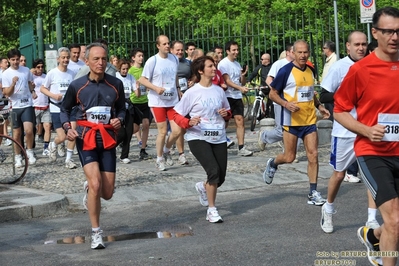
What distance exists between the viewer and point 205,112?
1024 cm

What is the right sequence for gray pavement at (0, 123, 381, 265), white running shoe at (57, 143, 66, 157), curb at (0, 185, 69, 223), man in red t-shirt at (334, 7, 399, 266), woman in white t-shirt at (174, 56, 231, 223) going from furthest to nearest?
white running shoe at (57, 143, 66, 157) < curb at (0, 185, 69, 223) < woman in white t-shirt at (174, 56, 231, 223) < gray pavement at (0, 123, 381, 265) < man in red t-shirt at (334, 7, 399, 266)

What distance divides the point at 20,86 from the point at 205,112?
6347mm

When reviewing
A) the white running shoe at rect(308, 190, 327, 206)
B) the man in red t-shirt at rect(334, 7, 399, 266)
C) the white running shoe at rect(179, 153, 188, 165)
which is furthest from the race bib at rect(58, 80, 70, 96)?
the man in red t-shirt at rect(334, 7, 399, 266)

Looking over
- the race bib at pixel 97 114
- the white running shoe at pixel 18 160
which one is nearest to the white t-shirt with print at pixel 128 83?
the white running shoe at pixel 18 160

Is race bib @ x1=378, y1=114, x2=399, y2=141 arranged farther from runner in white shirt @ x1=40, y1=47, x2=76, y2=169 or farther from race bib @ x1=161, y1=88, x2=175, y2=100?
runner in white shirt @ x1=40, y1=47, x2=76, y2=169

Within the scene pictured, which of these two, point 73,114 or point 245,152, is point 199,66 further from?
point 245,152

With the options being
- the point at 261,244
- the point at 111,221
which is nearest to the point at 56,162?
the point at 111,221

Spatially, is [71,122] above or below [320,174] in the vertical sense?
above

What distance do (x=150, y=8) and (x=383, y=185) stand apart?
3608 cm

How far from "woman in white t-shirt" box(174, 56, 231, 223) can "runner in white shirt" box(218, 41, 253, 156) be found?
5776 millimetres

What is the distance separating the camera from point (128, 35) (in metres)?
24.2

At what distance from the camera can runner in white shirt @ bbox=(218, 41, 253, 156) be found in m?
16.3

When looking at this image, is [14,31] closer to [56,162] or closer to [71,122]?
[56,162]

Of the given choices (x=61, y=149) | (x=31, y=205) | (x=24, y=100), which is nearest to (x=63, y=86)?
(x=24, y=100)
